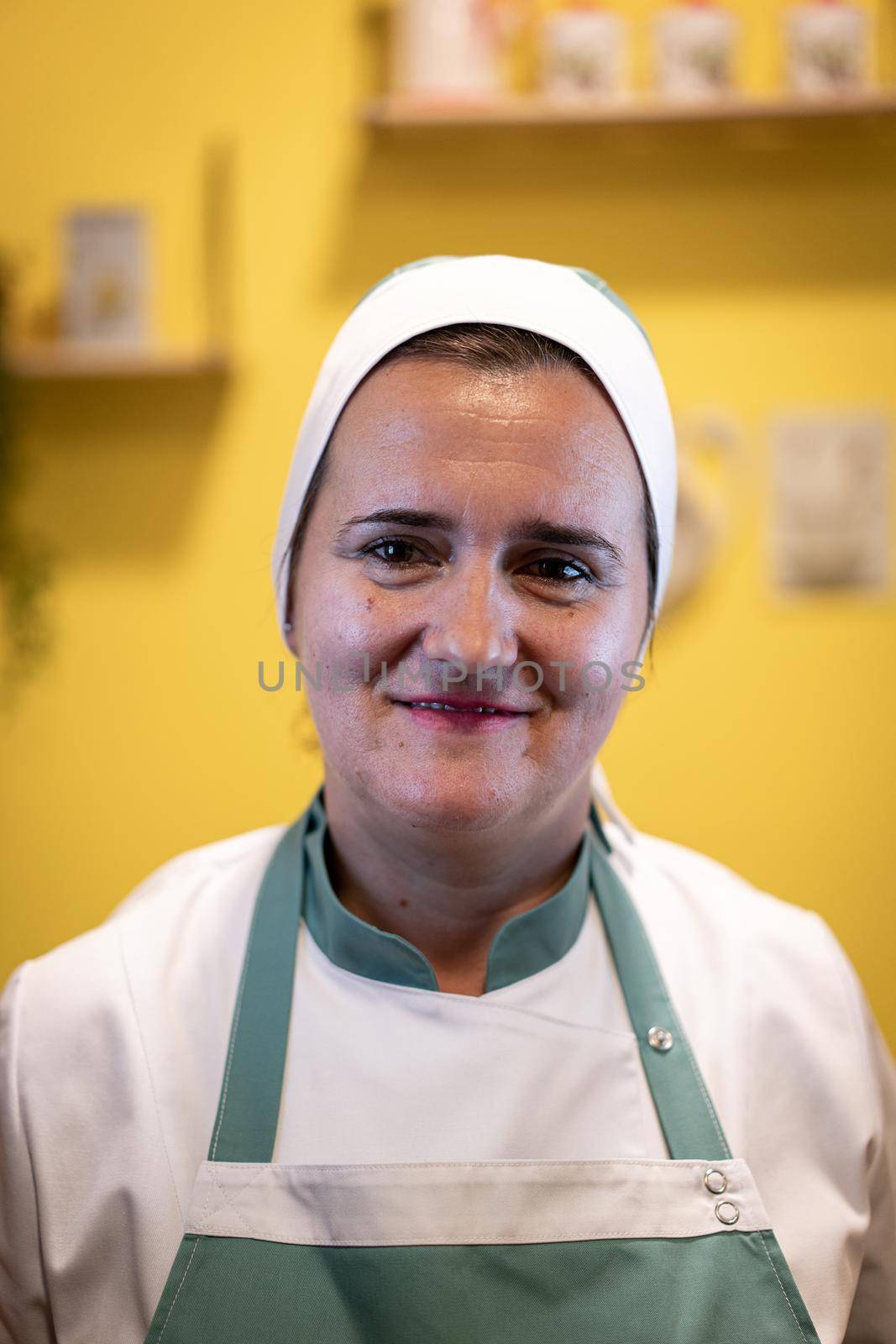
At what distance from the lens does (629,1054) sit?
3.75ft

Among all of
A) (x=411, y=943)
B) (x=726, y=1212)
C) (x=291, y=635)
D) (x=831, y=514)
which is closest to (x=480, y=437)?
(x=291, y=635)

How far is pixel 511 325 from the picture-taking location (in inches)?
42.1

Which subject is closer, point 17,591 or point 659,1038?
point 659,1038

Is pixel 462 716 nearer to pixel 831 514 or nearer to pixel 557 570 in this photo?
pixel 557 570

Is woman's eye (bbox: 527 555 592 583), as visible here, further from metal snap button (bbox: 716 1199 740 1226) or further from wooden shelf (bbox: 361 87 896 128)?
wooden shelf (bbox: 361 87 896 128)

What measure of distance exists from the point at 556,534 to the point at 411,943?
41 cm

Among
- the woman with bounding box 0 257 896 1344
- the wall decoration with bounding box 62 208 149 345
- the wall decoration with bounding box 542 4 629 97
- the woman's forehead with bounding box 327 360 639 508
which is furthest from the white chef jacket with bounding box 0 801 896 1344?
the wall decoration with bounding box 542 4 629 97

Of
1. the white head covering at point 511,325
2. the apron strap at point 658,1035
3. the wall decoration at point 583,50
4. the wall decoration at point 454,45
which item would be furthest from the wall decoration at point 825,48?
the apron strap at point 658,1035

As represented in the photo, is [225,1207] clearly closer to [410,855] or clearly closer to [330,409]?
[410,855]

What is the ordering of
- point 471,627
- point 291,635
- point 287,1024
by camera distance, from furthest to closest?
point 291,635 → point 287,1024 → point 471,627

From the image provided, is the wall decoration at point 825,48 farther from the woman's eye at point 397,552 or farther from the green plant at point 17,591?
the woman's eye at point 397,552

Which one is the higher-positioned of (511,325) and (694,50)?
(694,50)

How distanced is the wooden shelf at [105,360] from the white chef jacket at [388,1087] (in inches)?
59.1

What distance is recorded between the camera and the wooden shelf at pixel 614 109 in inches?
92.9
